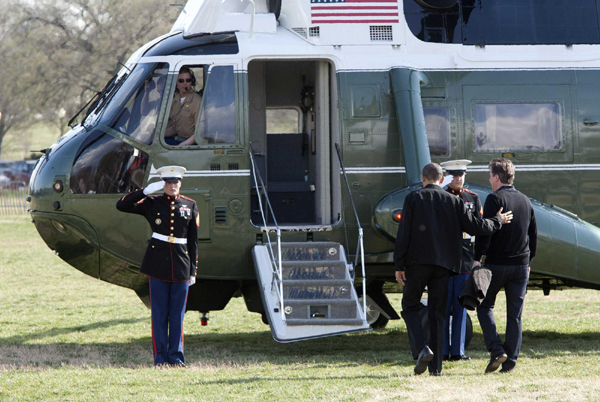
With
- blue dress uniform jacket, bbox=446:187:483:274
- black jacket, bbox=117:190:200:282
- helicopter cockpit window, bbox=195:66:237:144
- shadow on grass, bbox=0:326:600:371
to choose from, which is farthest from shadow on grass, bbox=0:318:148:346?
blue dress uniform jacket, bbox=446:187:483:274

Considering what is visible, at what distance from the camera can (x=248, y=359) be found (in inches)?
290

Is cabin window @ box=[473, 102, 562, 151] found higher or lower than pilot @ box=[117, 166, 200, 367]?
higher

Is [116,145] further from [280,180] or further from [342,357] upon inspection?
[342,357]

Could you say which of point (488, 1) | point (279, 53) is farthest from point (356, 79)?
point (488, 1)

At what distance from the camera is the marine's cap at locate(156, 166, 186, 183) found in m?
6.91

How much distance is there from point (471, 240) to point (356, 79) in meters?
2.00

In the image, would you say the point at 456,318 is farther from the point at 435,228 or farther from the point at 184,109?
the point at 184,109

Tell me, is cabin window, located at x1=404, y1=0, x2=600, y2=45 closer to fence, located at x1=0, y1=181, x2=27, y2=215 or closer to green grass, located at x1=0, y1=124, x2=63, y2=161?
fence, located at x1=0, y1=181, x2=27, y2=215

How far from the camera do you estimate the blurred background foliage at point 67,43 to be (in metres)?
28.0

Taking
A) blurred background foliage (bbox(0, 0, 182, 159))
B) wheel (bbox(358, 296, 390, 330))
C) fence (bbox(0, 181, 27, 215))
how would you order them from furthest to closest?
blurred background foliage (bbox(0, 0, 182, 159))
fence (bbox(0, 181, 27, 215))
wheel (bbox(358, 296, 390, 330))

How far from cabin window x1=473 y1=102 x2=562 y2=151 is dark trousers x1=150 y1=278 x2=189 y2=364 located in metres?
3.38

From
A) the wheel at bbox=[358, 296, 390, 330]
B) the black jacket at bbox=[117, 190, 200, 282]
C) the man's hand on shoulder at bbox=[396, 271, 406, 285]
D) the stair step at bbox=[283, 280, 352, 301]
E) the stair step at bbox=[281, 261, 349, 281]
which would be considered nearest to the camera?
the man's hand on shoulder at bbox=[396, 271, 406, 285]

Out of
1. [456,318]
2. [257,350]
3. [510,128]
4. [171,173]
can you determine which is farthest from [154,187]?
[510,128]

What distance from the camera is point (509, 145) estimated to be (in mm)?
8062
